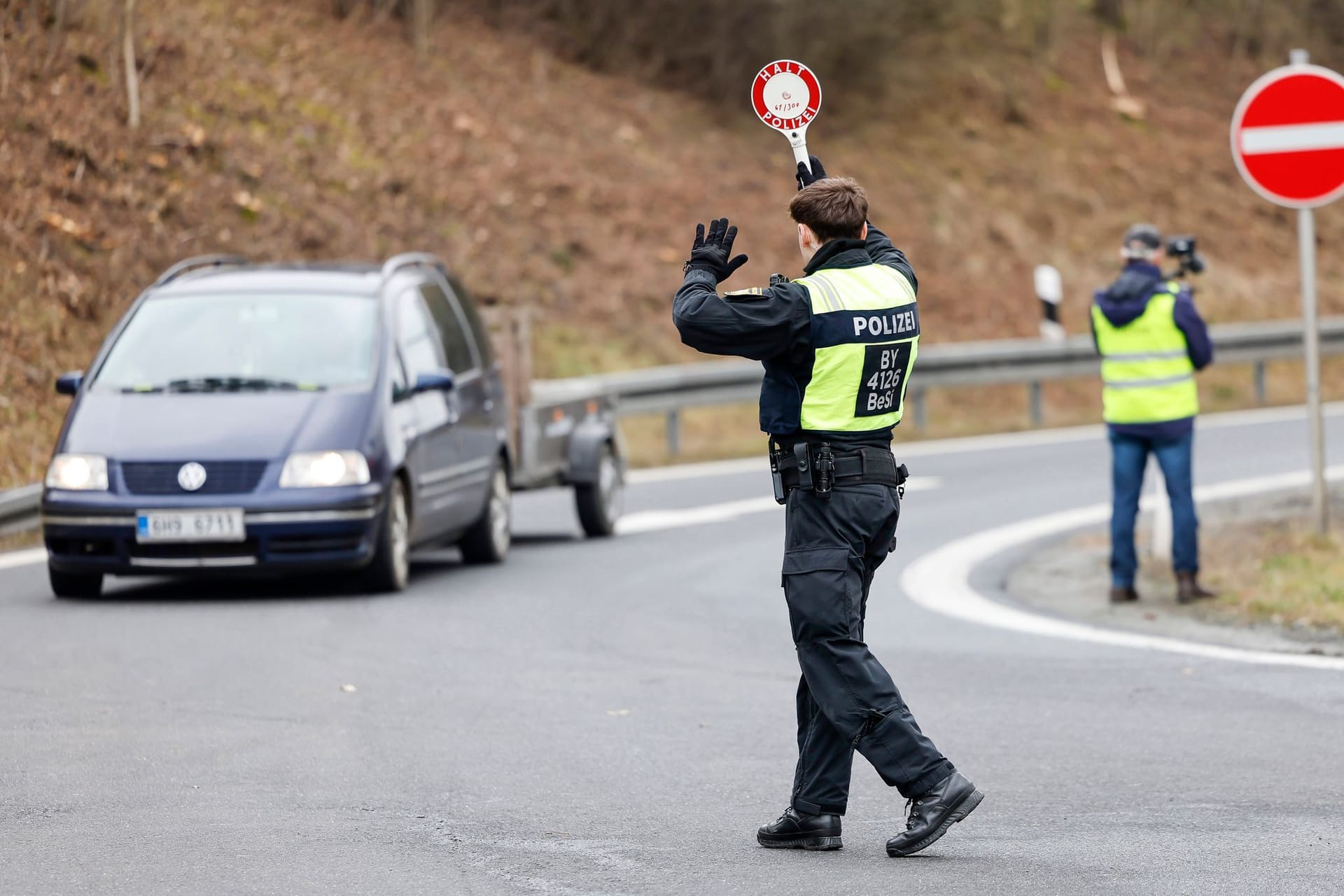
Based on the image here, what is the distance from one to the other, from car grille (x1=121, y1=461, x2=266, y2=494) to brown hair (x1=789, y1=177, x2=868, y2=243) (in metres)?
5.54

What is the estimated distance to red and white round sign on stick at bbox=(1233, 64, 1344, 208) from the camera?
11.4 metres

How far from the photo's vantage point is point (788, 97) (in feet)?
21.4

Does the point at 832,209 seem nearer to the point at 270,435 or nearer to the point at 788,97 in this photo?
the point at 788,97

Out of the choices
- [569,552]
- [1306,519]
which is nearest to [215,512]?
[569,552]

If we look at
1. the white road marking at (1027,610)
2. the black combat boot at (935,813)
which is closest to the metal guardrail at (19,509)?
the white road marking at (1027,610)

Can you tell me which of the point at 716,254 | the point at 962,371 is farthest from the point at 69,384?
the point at 962,371

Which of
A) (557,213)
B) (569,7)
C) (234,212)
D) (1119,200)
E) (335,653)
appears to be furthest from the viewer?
(1119,200)

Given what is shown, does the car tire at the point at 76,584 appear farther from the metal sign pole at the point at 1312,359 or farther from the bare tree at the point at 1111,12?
the bare tree at the point at 1111,12

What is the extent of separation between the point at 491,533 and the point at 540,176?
47.1ft

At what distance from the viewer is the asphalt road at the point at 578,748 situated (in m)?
5.56

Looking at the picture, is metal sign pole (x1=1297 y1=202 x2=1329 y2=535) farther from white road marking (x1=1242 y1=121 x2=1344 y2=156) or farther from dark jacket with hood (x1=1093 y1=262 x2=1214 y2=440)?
dark jacket with hood (x1=1093 y1=262 x2=1214 y2=440)

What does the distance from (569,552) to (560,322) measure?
34.9 feet

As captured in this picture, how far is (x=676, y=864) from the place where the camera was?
5594 millimetres

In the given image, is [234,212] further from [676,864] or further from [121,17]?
[676,864]
